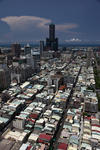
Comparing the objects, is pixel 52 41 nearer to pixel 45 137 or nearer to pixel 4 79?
pixel 4 79

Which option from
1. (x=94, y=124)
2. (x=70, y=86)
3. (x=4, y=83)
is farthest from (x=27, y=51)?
(x=94, y=124)

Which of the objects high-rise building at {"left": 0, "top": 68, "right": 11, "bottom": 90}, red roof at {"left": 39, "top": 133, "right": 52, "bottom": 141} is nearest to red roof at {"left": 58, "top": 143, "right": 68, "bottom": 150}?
red roof at {"left": 39, "top": 133, "right": 52, "bottom": 141}

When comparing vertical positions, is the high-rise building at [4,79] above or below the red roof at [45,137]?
above

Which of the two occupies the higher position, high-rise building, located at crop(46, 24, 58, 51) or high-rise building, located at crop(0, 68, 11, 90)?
high-rise building, located at crop(46, 24, 58, 51)

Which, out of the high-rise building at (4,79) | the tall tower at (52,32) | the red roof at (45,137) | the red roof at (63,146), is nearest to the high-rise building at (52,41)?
the tall tower at (52,32)

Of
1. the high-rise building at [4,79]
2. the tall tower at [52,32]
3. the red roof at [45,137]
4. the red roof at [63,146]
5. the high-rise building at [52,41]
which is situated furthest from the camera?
the tall tower at [52,32]

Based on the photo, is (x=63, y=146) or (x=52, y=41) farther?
(x=52, y=41)

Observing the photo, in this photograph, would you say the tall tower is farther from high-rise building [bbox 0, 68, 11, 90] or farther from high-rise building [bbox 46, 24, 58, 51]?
high-rise building [bbox 0, 68, 11, 90]

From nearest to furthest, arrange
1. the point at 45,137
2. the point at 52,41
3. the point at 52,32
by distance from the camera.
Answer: the point at 45,137, the point at 52,41, the point at 52,32

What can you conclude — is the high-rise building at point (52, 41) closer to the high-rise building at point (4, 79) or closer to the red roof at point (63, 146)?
the high-rise building at point (4, 79)

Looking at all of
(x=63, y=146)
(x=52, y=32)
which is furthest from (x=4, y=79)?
(x=52, y=32)

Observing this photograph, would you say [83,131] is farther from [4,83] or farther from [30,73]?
[30,73]
